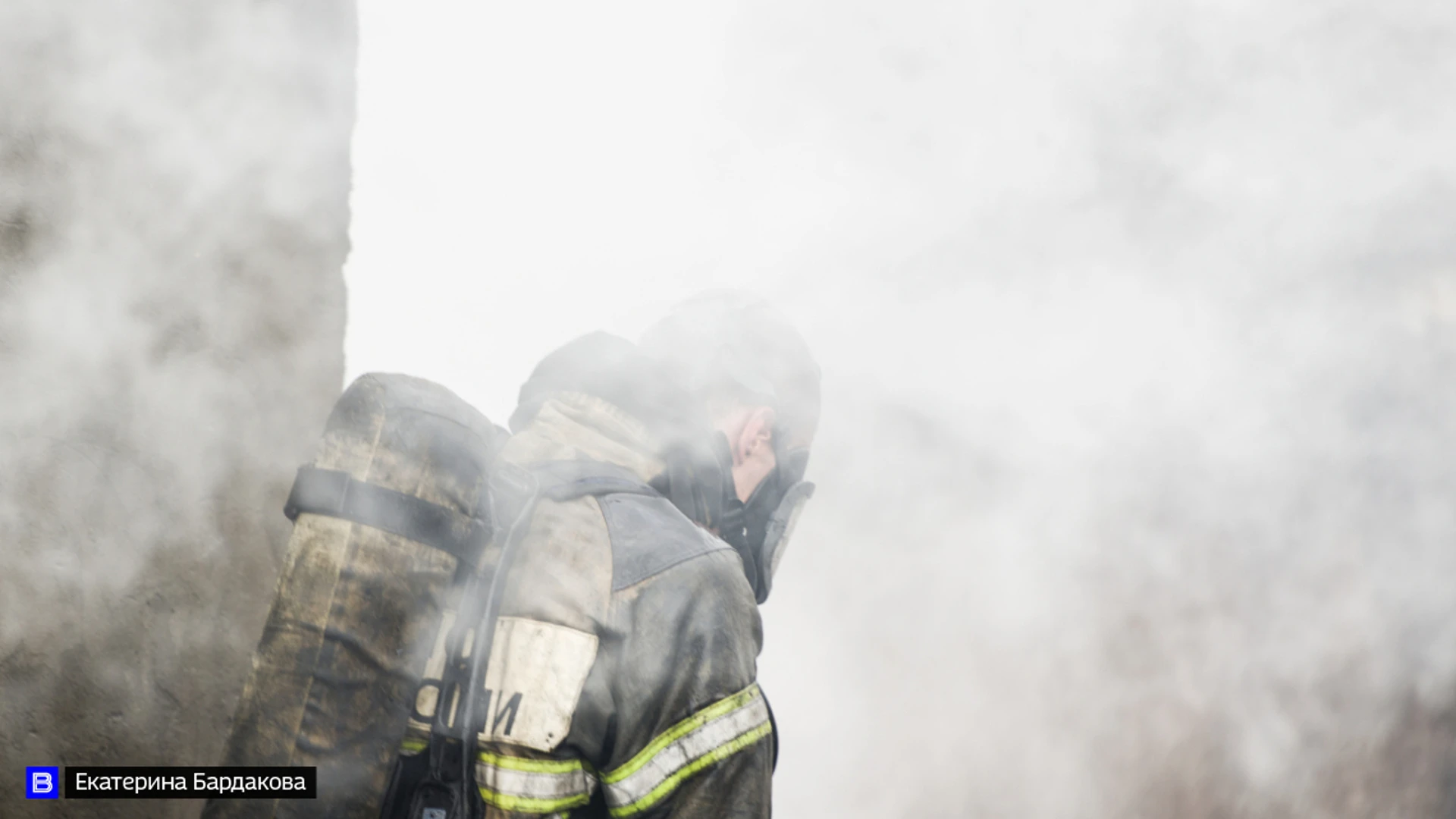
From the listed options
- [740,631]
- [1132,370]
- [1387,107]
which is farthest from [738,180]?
[1387,107]

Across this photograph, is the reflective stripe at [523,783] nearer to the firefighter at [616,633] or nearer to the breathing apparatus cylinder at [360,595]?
the firefighter at [616,633]

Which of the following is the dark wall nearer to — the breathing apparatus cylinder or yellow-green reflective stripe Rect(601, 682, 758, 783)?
the breathing apparatus cylinder

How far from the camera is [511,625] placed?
134cm

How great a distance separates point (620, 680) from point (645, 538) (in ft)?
0.74

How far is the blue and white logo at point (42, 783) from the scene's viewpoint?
1.97m

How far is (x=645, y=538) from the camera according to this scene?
1414 millimetres

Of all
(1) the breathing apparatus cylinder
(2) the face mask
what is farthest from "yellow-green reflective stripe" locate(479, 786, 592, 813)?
(2) the face mask

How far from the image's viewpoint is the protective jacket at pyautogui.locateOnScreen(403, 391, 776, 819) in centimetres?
129

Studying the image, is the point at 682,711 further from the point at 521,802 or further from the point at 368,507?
the point at 368,507

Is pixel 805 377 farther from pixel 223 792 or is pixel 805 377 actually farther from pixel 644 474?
pixel 223 792

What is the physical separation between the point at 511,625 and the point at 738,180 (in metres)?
2.83

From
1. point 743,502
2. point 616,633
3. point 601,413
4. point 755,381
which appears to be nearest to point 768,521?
point 743,502

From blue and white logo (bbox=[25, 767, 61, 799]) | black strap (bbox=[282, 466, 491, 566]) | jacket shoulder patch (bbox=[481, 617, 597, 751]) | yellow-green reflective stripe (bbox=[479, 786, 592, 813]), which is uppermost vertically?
black strap (bbox=[282, 466, 491, 566])

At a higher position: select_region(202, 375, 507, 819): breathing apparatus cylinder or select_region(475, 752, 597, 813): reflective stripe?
select_region(202, 375, 507, 819): breathing apparatus cylinder
